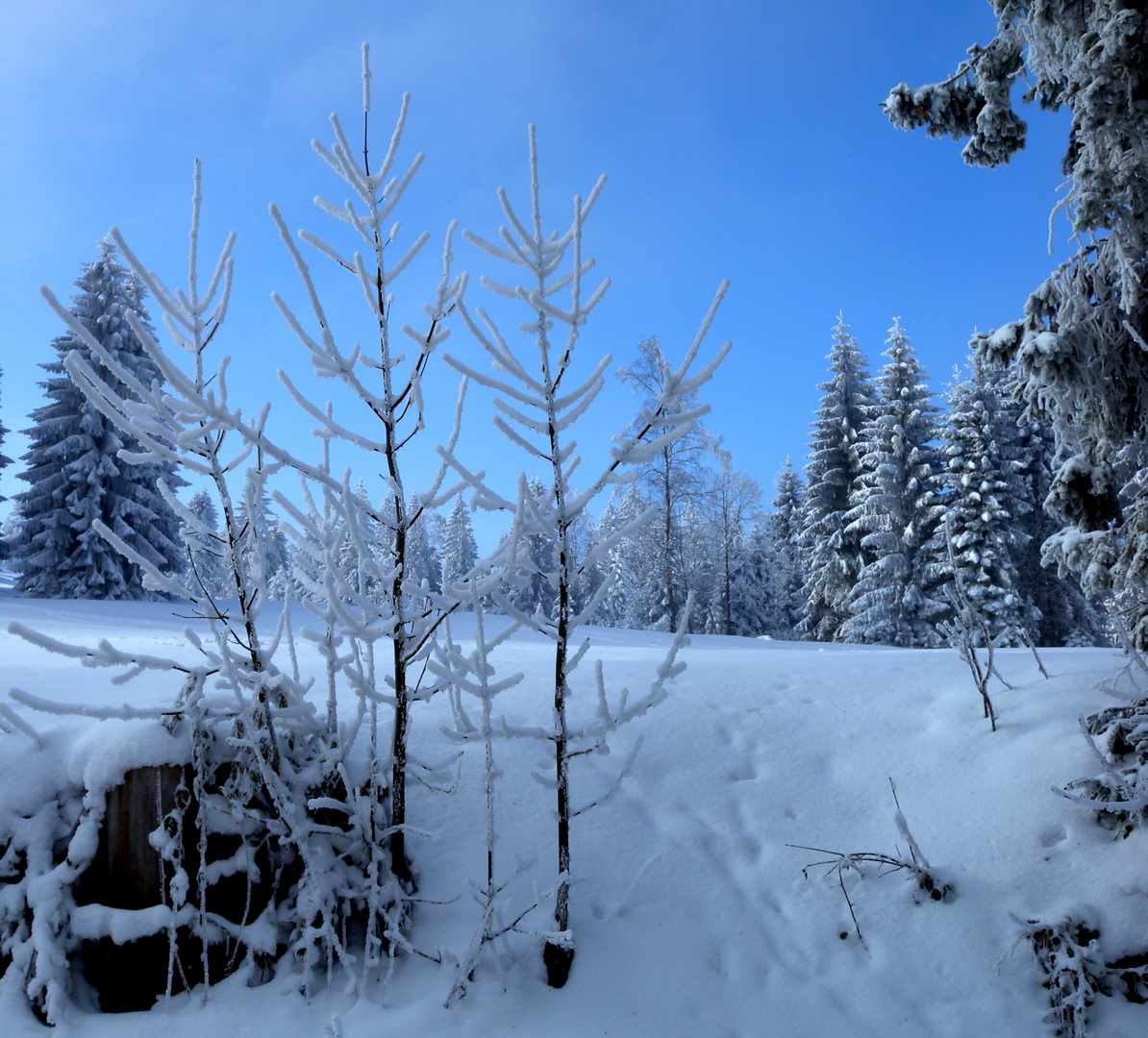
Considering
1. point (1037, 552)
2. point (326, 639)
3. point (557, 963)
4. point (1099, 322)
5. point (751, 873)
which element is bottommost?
point (557, 963)

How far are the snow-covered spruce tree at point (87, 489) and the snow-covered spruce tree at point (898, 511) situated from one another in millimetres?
20046

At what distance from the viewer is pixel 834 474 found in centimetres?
2284

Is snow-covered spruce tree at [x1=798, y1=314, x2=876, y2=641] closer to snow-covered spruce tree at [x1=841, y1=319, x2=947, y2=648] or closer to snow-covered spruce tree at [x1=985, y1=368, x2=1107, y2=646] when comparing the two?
snow-covered spruce tree at [x1=841, y1=319, x2=947, y2=648]

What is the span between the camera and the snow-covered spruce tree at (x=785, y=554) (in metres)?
29.0

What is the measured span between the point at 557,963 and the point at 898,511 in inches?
793

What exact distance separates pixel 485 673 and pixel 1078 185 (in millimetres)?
4230

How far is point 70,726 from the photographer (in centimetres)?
331

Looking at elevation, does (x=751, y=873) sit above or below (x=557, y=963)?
above

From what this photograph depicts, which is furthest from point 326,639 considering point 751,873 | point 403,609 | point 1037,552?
point 1037,552

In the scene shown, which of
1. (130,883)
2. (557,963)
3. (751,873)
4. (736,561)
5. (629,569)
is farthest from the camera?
(629,569)

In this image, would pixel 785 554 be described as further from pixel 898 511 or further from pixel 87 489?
pixel 87 489

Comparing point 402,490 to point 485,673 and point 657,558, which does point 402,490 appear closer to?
point 485,673

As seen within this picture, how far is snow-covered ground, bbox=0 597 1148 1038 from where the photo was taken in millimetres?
2684

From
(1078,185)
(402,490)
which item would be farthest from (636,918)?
(1078,185)
